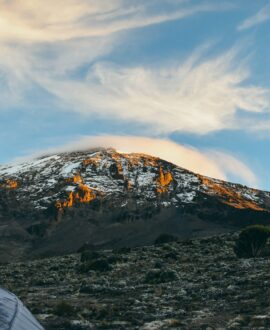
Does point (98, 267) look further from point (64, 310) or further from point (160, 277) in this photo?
point (64, 310)

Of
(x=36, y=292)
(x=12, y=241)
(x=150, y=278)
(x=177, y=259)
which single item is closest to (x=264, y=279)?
(x=150, y=278)

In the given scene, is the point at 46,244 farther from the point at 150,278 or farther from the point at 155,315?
the point at 155,315

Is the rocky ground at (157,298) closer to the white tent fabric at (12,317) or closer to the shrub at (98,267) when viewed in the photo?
the shrub at (98,267)

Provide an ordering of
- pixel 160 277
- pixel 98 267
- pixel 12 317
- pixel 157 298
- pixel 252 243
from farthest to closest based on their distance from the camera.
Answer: pixel 252 243
pixel 98 267
pixel 160 277
pixel 157 298
pixel 12 317

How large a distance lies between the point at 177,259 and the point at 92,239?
13917 centimetres

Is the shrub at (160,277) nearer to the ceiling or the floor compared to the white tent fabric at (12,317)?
nearer to the floor

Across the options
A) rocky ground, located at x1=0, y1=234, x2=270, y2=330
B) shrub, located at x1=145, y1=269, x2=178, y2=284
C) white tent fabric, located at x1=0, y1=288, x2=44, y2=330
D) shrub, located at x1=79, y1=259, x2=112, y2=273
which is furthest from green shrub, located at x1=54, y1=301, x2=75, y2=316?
shrub, located at x1=79, y1=259, x2=112, y2=273

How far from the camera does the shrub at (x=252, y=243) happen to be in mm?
49062

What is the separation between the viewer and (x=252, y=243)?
1994 inches

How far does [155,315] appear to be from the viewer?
72.4ft

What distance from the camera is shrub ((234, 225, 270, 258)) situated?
161 ft

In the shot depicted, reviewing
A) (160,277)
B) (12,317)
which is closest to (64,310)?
(160,277)

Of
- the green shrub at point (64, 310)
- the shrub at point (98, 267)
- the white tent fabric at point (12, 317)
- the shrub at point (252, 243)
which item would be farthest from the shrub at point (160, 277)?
the white tent fabric at point (12, 317)

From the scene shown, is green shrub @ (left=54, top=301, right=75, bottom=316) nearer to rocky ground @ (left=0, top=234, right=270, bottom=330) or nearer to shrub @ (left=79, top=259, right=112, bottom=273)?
rocky ground @ (left=0, top=234, right=270, bottom=330)
